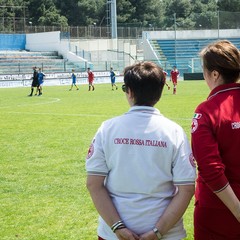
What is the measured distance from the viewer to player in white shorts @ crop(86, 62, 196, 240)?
10.5 ft

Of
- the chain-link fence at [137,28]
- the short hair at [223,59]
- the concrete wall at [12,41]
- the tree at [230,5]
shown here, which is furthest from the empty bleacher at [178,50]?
the short hair at [223,59]

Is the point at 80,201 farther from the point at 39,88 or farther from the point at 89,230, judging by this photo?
the point at 39,88

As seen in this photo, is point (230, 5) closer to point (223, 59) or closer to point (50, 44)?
point (50, 44)

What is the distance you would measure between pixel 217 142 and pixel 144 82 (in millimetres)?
532

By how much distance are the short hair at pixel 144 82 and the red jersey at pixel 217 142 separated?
0.28 metres

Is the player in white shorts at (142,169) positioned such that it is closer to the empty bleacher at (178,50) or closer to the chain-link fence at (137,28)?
the chain-link fence at (137,28)

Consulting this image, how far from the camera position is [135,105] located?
10.8 ft

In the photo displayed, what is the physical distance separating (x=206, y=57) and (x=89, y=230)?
3.45 metres

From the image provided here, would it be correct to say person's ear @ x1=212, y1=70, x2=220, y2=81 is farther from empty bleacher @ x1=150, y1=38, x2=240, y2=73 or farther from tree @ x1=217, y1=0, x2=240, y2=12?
tree @ x1=217, y1=0, x2=240, y2=12

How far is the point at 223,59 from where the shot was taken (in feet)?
10.5

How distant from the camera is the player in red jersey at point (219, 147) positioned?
3068mm

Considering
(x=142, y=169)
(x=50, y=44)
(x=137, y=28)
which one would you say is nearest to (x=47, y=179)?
(x=142, y=169)

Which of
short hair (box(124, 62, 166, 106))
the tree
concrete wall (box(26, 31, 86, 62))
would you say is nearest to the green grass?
short hair (box(124, 62, 166, 106))

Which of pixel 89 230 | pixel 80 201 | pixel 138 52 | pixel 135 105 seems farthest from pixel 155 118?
pixel 138 52
